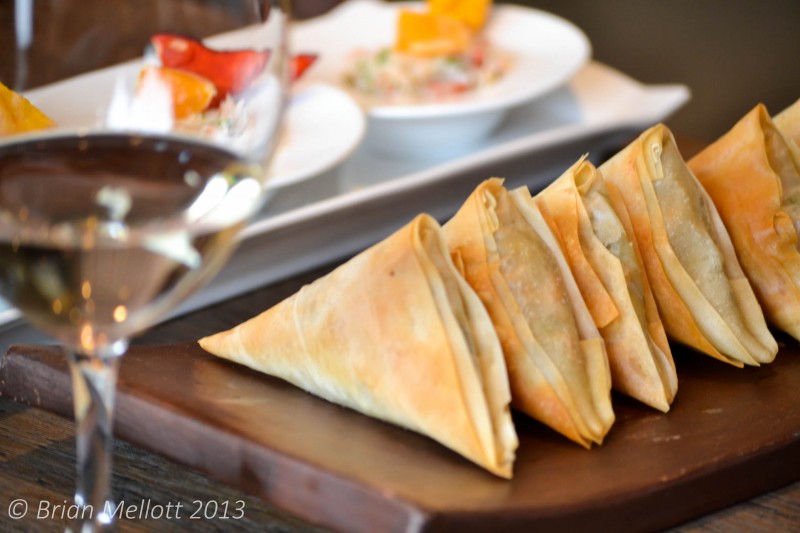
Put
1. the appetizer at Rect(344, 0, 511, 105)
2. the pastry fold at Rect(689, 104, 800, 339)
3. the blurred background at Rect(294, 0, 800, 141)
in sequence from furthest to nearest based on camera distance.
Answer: the blurred background at Rect(294, 0, 800, 141)
the appetizer at Rect(344, 0, 511, 105)
the pastry fold at Rect(689, 104, 800, 339)

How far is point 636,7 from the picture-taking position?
344 cm

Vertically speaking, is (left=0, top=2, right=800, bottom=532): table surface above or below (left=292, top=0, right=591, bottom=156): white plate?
above

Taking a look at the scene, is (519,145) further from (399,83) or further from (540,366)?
(540,366)

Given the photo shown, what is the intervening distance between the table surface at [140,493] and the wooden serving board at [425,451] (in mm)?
22

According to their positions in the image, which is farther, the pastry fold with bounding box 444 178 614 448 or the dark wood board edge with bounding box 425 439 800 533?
the pastry fold with bounding box 444 178 614 448

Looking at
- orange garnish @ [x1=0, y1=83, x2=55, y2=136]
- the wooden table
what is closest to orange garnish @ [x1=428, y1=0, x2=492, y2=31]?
the wooden table

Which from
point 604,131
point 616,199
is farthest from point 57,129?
point 604,131

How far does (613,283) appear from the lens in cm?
120

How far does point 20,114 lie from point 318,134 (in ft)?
3.41

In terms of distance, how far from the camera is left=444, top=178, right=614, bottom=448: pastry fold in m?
1.10

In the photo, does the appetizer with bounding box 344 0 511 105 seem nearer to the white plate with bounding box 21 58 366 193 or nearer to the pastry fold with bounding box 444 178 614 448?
the white plate with bounding box 21 58 366 193

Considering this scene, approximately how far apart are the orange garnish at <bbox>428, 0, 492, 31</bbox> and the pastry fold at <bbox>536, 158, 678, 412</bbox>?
4.73 feet

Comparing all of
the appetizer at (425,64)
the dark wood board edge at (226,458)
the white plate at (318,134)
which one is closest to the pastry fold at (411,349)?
the dark wood board edge at (226,458)

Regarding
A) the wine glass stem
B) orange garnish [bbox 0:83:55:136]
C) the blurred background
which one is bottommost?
the blurred background
